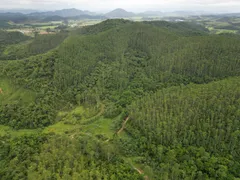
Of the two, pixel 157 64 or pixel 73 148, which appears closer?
pixel 73 148

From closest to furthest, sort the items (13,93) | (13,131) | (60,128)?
1. (13,131)
2. (60,128)
3. (13,93)

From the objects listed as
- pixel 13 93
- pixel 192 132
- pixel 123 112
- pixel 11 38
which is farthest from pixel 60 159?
pixel 11 38

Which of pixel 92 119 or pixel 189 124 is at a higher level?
pixel 189 124

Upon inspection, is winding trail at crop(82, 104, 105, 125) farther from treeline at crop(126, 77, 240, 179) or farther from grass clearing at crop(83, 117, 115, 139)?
treeline at crop(126, 77, 240, 179)

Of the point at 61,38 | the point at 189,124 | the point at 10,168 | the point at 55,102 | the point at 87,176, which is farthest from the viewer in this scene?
the point at 61,38

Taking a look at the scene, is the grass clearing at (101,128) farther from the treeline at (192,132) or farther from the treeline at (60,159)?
the treeline at (192,132)

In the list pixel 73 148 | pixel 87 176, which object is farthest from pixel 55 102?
pixel 87 176

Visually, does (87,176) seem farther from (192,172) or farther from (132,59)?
(132,59)

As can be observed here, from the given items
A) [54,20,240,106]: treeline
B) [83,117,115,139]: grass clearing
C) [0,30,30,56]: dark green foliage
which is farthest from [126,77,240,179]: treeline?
[0,30,30,56]: dark green foliage

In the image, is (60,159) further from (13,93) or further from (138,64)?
(138,64)
